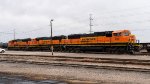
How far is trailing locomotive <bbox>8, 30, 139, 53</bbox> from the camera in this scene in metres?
40.5

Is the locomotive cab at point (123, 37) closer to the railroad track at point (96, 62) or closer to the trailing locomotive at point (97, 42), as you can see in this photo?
the trailing locomotive at point (97, 42)

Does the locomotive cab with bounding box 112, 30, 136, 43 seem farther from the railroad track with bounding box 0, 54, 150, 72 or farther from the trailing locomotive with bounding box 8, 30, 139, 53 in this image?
the railroad track with bounding box 0, 54, 150, 72

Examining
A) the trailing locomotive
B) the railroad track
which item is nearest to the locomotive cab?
the trailing locomotive

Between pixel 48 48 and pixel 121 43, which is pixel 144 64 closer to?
pixel 121 43

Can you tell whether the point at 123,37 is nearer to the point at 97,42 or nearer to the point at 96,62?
the point at 97,42

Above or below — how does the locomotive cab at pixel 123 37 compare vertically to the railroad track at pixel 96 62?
above

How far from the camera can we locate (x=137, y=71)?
20.2 metres

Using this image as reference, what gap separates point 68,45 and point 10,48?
1039 inches

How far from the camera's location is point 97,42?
44.4 metres

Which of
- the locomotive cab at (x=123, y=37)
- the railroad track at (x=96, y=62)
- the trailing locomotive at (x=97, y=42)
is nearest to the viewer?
the railroad track at (x=96, y=62)

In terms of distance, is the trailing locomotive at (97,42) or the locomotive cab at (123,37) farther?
the trailing locomotive at (97,42)

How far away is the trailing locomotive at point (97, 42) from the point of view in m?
40.5

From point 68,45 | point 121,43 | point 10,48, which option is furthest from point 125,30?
point 10,48

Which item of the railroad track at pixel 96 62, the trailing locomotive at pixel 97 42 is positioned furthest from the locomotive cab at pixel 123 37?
the railroad track at pixel 96 62
